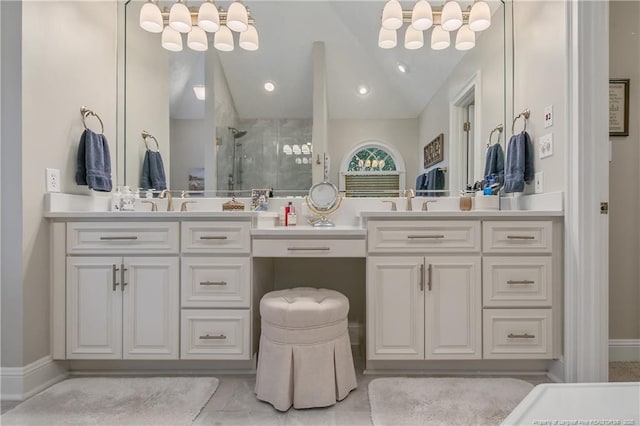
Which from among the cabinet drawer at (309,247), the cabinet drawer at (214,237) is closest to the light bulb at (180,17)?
the cabinet drawer at (214,237)

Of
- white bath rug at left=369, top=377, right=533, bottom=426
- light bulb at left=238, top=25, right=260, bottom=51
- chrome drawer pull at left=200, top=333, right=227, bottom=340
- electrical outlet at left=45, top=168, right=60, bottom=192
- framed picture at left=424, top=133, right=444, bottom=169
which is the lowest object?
white bath rug at left=369, top=377, right=533, bottom=426

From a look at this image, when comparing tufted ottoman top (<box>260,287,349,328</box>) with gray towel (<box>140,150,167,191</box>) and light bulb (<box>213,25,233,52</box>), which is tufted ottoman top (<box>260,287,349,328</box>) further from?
light bulb (<box>213,25,233,52</box>)

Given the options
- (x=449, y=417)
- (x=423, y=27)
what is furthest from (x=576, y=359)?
(x=423, y=27)

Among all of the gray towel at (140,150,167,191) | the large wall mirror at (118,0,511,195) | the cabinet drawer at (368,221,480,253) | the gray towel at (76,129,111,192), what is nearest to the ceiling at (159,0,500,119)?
the large wall mirror at (118,0,511,195)

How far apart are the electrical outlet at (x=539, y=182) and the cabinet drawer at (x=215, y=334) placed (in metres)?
1.77

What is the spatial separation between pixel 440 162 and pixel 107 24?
242cm

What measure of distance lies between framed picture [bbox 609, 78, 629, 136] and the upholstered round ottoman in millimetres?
1999

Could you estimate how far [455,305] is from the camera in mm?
1871

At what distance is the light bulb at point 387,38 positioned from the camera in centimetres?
245

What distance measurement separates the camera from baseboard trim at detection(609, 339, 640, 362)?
2146mm

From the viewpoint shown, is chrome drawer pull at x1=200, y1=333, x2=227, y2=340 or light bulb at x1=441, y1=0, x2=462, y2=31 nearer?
chrome drawer pull at x1=200, y1=333, x2=227, y2=340

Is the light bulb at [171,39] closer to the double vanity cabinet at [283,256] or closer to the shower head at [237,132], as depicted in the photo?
the shower head at [237,132]

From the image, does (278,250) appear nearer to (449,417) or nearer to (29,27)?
(449,417)

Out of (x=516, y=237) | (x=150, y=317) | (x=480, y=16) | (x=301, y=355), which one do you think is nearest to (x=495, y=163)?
(x=516, y=237)
